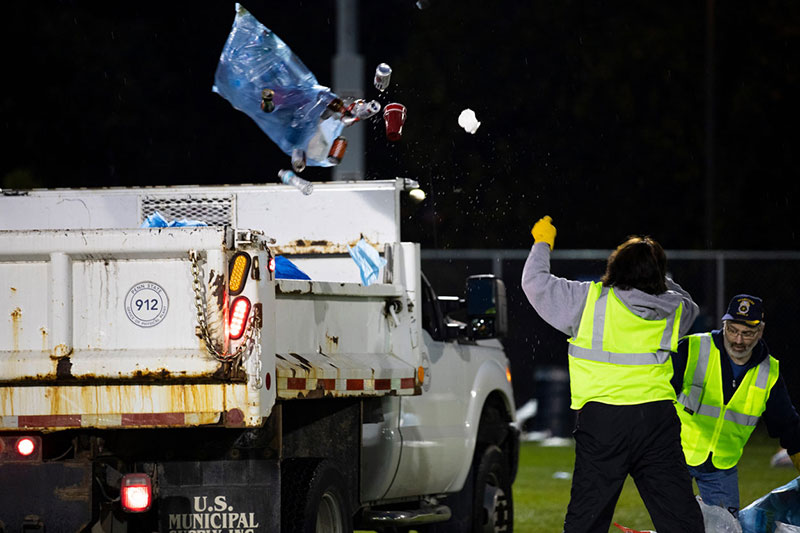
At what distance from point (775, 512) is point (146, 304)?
355 cm

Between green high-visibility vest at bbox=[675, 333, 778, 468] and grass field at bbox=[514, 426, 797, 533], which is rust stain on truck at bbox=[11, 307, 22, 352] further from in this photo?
grass field at bbox=[514, 426, 797, 533]

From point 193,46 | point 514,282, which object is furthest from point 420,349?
point 193,46

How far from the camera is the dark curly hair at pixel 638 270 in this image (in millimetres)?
7250

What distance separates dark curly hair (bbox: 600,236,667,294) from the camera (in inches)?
285

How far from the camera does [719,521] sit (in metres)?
7.75

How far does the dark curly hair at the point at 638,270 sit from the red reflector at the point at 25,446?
271cm

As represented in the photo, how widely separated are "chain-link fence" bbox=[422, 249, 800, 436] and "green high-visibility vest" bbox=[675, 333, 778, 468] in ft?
38.8

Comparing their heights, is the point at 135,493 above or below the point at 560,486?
above

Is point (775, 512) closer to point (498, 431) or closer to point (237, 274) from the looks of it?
point (498, 431)

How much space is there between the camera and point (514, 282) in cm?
2052

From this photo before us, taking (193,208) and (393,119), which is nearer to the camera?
(193,208)

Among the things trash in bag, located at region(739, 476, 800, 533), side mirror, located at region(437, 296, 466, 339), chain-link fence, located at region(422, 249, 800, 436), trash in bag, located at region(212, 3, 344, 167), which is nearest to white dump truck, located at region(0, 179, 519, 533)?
side mirror, located at region(437, 296, 466, 339)

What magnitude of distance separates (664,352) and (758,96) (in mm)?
20821

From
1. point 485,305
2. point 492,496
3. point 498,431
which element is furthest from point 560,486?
point 485,305
